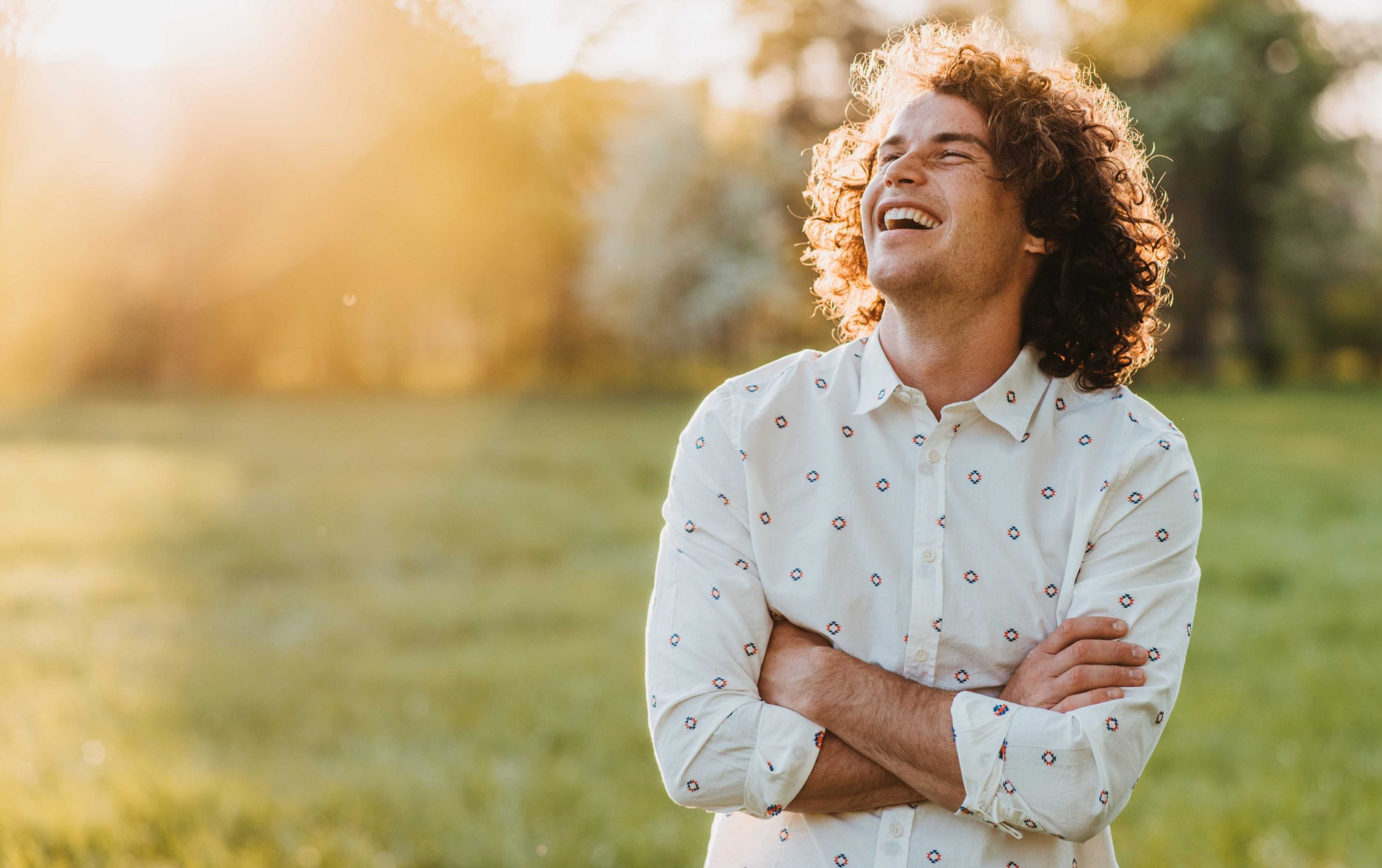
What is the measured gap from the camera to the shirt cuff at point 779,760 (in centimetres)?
226

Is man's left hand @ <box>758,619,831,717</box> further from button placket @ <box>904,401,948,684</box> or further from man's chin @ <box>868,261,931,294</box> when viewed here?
man's chin @ <box>868,261,931,294</box>

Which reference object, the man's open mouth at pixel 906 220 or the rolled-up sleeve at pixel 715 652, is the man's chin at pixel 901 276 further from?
the rolled-up sleeve at pixel 715 652

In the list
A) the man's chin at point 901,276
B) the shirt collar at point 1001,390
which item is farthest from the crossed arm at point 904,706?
the man's chin at point 901,276

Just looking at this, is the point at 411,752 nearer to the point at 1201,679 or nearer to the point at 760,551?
the point at 760,551

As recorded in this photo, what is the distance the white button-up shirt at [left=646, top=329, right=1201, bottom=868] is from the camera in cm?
223

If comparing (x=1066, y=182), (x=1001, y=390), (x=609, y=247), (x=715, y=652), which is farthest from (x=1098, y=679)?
(x=609, y=247)

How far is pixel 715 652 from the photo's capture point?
2387 mm

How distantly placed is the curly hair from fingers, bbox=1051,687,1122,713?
2.36ft

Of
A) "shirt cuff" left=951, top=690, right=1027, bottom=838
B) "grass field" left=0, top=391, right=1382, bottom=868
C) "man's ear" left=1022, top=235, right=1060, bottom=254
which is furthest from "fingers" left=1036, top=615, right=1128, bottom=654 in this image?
"grass field" left=0, top=391, right=1382, bottom=868

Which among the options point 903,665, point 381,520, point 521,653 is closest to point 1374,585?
point 521,653

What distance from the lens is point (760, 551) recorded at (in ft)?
8.02

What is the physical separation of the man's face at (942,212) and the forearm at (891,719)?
83cm

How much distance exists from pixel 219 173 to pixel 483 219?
6.29 meters

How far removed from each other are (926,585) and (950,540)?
0.11m
